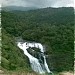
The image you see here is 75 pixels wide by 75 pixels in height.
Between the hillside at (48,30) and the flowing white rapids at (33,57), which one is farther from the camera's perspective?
the hillside at (48,30)

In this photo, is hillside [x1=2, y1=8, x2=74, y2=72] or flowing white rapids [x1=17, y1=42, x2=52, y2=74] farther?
hillside [x1=2, y1=8, x2=74, y2=72]

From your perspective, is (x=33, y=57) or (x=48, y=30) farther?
(x=48, y=30)

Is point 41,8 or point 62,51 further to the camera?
point 41,8

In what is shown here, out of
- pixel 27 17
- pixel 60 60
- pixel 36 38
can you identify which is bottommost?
pixel 60 60

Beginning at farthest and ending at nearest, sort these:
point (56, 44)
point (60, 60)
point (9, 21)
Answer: point (9, 21) < point (56, 44) < point (60, 60)

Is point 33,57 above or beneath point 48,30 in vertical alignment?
beneath

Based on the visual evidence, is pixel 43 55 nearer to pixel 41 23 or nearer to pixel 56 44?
pixel 56 44

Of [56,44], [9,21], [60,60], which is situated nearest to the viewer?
[60,60]

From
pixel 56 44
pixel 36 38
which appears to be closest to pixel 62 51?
pixel 56 44
